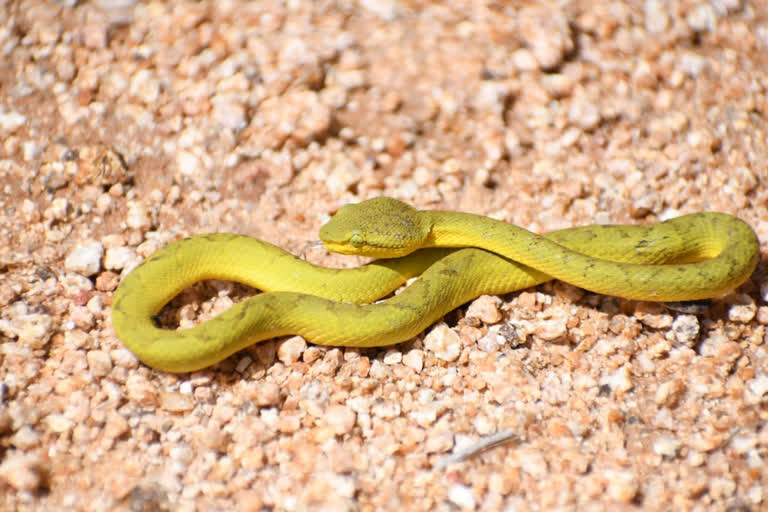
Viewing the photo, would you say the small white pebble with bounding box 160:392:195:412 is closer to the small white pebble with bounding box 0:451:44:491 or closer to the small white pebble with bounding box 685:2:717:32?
the small white pebble with bounding box 0:451:44:491

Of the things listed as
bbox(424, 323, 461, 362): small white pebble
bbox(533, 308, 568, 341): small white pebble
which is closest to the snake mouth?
bbox(424, 323, 461, 362): small white pebble

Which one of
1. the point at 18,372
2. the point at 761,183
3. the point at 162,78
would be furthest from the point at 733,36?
the point at 18,372

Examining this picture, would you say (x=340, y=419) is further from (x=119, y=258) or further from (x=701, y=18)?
(x=701, y=18)

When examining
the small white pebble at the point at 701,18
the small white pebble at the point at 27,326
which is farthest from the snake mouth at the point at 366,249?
the small white pebble at the point at 701,18

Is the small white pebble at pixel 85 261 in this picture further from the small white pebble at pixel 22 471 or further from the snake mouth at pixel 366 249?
the snake mouth at pixel 366 249

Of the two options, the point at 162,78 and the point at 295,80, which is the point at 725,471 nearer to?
the point at 295,80

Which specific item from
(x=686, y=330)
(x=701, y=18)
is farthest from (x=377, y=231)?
(x=701, y=18)
